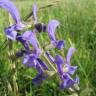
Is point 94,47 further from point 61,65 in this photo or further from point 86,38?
point 61,65

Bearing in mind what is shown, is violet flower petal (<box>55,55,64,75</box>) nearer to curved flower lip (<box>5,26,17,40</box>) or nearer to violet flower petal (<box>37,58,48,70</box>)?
violet flower petal (<box>37,58,48,70</box>)

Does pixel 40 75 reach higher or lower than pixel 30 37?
lower

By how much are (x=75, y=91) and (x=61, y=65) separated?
0.08m

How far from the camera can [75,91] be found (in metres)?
0.94

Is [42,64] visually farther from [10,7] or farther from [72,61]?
[72,61]

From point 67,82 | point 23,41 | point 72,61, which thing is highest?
point 23,41

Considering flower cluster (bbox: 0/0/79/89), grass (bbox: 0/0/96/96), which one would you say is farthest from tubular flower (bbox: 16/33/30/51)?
grass (bbox: 0/0/96/96)

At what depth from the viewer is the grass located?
141cm

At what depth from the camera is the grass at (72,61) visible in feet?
4.64

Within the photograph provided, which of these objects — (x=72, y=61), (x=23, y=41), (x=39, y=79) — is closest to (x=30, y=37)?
(x=23, y=41)

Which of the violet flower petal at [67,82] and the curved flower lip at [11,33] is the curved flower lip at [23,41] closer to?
the curved flower lip at [11,33]

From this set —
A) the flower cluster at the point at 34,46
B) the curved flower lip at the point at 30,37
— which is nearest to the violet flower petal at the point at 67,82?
the flower cluster at the point at 34,46

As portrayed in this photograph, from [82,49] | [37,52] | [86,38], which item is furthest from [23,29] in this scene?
[86,38]

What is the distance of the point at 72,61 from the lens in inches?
86.8
